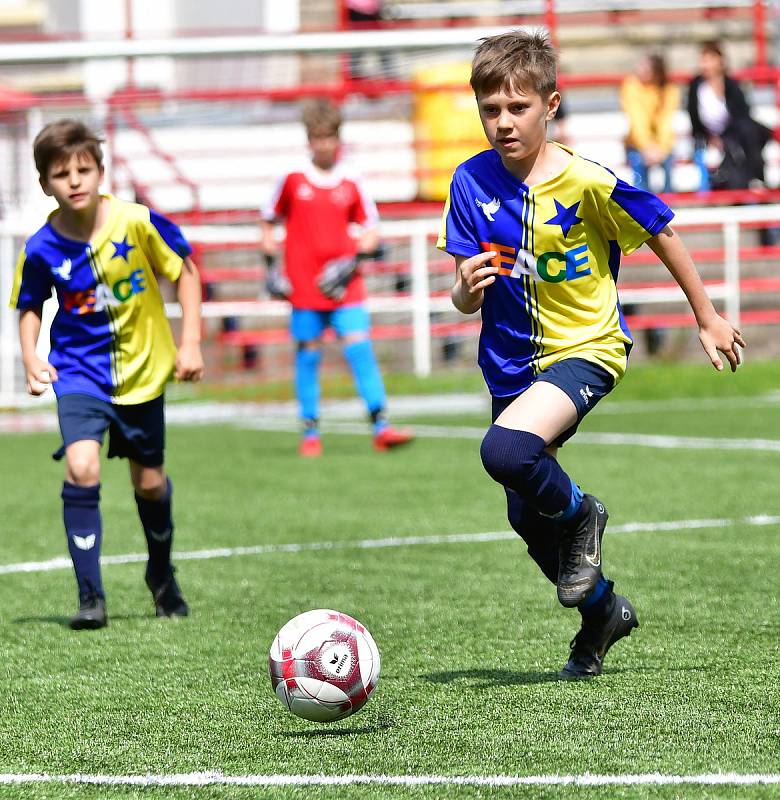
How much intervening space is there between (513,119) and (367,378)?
Answer: 19.8 ft

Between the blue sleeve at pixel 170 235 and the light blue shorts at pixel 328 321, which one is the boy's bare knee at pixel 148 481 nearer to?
the blue sleeve at pixel 170 235

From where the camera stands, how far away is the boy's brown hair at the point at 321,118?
9711 millimetres

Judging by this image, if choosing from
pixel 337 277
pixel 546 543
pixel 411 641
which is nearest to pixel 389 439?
pixel 337 277

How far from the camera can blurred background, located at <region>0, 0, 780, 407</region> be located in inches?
602

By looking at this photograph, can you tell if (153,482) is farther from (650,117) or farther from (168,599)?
(650,117)

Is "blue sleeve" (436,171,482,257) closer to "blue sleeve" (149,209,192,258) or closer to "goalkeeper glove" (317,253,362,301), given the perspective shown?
"blue sleeve" (149,209,192,258)

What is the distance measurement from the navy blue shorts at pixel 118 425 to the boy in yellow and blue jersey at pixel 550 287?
1.43m

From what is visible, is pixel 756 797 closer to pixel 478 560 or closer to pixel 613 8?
pixel 478 560

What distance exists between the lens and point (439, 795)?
10.3 feet

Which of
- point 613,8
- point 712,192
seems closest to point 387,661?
point 712,192

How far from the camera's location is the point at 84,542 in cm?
522

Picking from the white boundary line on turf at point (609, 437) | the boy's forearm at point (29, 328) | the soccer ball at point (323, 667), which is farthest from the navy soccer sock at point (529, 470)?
the white boundary line on turf at point (609, 437)

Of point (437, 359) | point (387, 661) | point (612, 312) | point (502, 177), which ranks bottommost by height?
point (437, 359)

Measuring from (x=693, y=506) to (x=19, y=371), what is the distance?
9325mm
